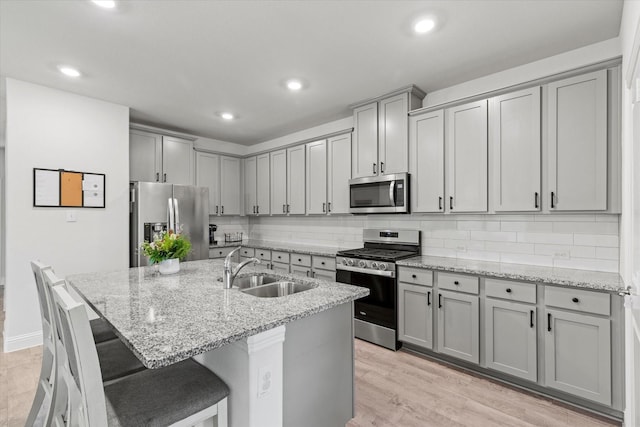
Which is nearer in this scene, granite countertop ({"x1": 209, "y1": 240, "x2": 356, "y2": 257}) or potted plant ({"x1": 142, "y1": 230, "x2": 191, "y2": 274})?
potted plant ({"x1": 142, "y1": 230, "x2": 191, "y2": 274})

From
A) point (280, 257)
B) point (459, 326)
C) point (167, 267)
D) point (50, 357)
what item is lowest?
point (459, 326)

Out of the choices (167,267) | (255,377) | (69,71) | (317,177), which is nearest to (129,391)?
(255,377)

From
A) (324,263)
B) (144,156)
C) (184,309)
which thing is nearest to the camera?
(184,309)

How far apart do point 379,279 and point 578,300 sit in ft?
5.07

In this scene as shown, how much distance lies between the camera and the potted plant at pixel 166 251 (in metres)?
2.24

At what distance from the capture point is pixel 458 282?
8.66 ft

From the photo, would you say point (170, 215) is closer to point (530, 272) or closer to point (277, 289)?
point (277, 289)

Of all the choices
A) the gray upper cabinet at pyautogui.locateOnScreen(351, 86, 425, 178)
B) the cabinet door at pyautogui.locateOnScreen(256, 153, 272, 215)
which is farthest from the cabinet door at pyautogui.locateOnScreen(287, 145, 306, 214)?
the gray upper cabinet at pyautogui.locateOnScreen(351, 86, 425, 178)

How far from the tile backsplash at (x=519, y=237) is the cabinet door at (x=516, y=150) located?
297 mm

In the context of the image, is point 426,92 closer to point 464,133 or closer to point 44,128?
point 464,133

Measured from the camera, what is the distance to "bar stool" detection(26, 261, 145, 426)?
4.74 feet

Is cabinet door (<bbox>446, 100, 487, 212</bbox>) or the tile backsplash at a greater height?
cabinet door (<bbox>446, 100, 487, 212</bbox>)

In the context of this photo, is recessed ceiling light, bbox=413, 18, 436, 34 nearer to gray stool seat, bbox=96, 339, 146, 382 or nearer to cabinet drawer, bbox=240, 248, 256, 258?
gray stool seat, bbox=96, 339, 146, 382

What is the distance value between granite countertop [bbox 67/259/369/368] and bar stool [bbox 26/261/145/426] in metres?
0.19
